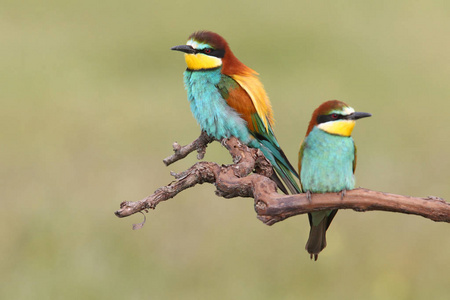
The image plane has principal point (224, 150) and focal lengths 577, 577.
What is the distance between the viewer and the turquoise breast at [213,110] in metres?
2.68

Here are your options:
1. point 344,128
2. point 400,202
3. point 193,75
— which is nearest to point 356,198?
point 400,202

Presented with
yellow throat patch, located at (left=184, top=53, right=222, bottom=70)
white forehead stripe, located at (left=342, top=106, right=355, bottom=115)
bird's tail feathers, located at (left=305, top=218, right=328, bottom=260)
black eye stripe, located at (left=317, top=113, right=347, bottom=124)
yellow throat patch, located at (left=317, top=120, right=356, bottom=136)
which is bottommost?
bird's tail feathers, located at (left=305, top=218, right=328, bottom=260)

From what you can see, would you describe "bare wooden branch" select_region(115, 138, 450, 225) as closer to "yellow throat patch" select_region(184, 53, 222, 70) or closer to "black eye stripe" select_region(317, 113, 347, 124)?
"black eye stripe" select_region(317, 113, 347, 124)

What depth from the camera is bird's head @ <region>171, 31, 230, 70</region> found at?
2.48 m

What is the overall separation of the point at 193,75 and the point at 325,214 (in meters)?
0.98

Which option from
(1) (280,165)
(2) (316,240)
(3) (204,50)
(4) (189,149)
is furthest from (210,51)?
(2) (316,240)

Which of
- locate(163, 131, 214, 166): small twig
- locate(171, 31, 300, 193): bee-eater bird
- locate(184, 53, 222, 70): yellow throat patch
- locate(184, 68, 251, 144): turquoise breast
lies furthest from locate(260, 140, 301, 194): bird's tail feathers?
locate(184, 53, 222, 70): yellow throat patch

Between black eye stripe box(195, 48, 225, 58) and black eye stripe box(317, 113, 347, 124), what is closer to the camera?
black eye stripe box(317, 113, 347, 124)

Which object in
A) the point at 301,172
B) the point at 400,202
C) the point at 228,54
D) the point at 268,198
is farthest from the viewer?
the point at 228,54

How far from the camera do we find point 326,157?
2035mm

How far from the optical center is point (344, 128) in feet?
6.37

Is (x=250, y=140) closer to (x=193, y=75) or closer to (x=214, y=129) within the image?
(x=214, y=129)

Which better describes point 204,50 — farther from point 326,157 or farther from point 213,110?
point 326,157

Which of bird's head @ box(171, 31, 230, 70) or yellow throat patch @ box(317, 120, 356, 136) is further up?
bird's head @ box(171, 31, 230, 70)
